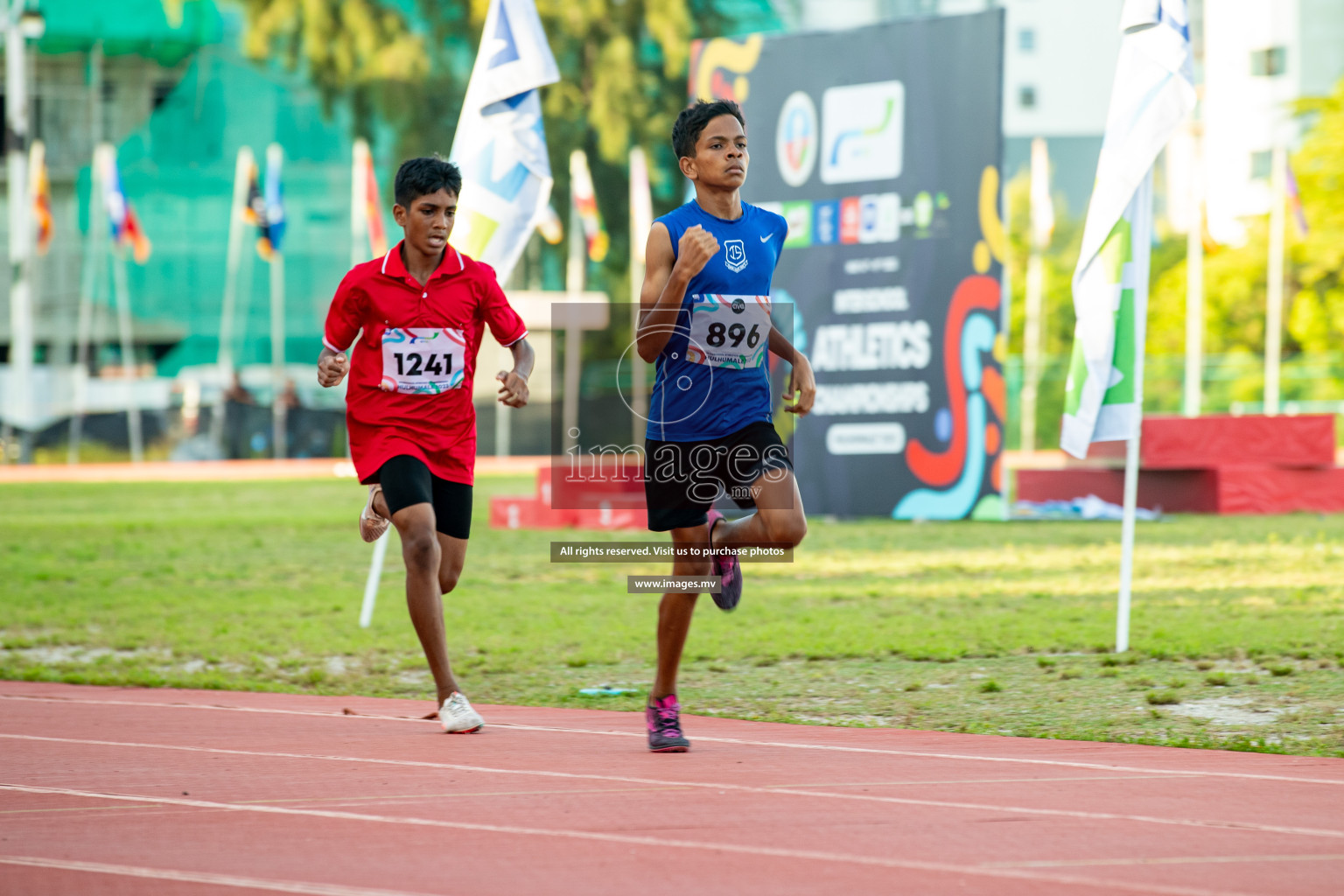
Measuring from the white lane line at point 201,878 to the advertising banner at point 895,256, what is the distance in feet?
47.7

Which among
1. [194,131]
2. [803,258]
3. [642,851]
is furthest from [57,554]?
[194,131]

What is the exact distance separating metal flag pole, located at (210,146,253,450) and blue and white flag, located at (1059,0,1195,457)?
2914 cm

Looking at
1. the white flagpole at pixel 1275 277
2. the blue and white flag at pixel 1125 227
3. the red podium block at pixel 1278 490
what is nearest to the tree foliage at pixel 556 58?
the white flagpole at pixel 1275 277

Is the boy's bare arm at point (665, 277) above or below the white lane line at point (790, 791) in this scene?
above

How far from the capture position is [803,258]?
1841 centimetres

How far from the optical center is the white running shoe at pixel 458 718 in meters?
6.00

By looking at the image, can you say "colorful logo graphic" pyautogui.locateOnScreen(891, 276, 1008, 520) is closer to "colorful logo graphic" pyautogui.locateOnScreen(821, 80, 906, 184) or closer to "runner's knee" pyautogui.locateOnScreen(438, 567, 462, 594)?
"colorful logo graphic" pyautogui.locateOnScreen(821, 80, 906, 184)

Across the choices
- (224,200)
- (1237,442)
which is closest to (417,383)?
(1237,442)

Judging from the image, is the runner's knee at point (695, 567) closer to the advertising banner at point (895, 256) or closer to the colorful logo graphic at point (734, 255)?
the colorful logo graphic at point (734, 255)

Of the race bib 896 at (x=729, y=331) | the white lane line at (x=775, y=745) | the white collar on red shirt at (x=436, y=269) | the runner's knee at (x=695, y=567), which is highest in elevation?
the white collar on red shirt at (x=436, y=269)

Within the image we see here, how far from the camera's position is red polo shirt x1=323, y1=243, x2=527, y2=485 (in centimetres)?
607

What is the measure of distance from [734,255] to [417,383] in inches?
55.3

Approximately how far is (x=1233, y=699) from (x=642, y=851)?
140 inches

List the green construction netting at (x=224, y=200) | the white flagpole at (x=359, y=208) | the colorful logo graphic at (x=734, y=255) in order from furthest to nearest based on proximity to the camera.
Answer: the green construction netting at (x=224, y=200) < the white flagpole at (x=359, y=208) < the colorful logo graphic at (x=734, y=255)
